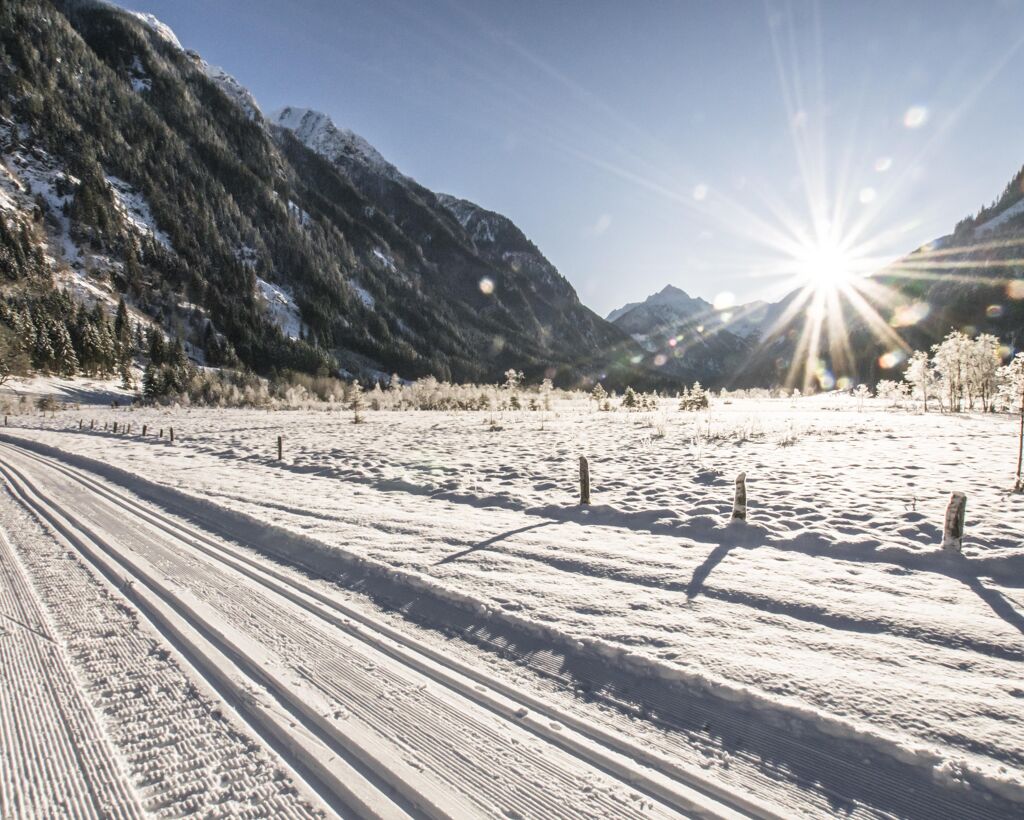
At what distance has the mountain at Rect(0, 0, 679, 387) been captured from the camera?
9050 cm

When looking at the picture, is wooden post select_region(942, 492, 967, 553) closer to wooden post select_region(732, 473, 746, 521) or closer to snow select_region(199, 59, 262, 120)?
wooden post select_region(732, 473, 746, 521)

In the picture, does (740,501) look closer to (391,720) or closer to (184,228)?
(391,720)

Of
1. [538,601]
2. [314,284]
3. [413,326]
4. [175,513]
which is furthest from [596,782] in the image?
[413,326]

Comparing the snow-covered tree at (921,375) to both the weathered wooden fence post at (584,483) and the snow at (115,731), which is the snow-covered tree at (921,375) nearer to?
the weathered wooden fence post at (584,483)

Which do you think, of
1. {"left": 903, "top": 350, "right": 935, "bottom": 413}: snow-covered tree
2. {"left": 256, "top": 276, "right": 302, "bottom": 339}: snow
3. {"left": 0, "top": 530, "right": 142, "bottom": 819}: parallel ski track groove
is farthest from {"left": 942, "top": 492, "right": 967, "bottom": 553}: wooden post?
{"left": 256, "top": 276, "right": 302, "bottom": 339}: snow

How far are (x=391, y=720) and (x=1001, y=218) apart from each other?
10022 inches

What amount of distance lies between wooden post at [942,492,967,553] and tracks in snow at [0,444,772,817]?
483 centimetres

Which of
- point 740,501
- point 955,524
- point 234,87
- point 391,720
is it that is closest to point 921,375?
point 955,524

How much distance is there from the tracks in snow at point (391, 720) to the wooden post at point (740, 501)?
455 cm

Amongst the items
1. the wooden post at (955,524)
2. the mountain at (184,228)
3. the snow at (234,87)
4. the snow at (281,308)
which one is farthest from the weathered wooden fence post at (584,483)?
the snow at (234,87)

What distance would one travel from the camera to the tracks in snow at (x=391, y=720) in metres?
2.19

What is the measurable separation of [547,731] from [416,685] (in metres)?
0.93

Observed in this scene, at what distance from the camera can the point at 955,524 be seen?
5207 mm

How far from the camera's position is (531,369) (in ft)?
516
